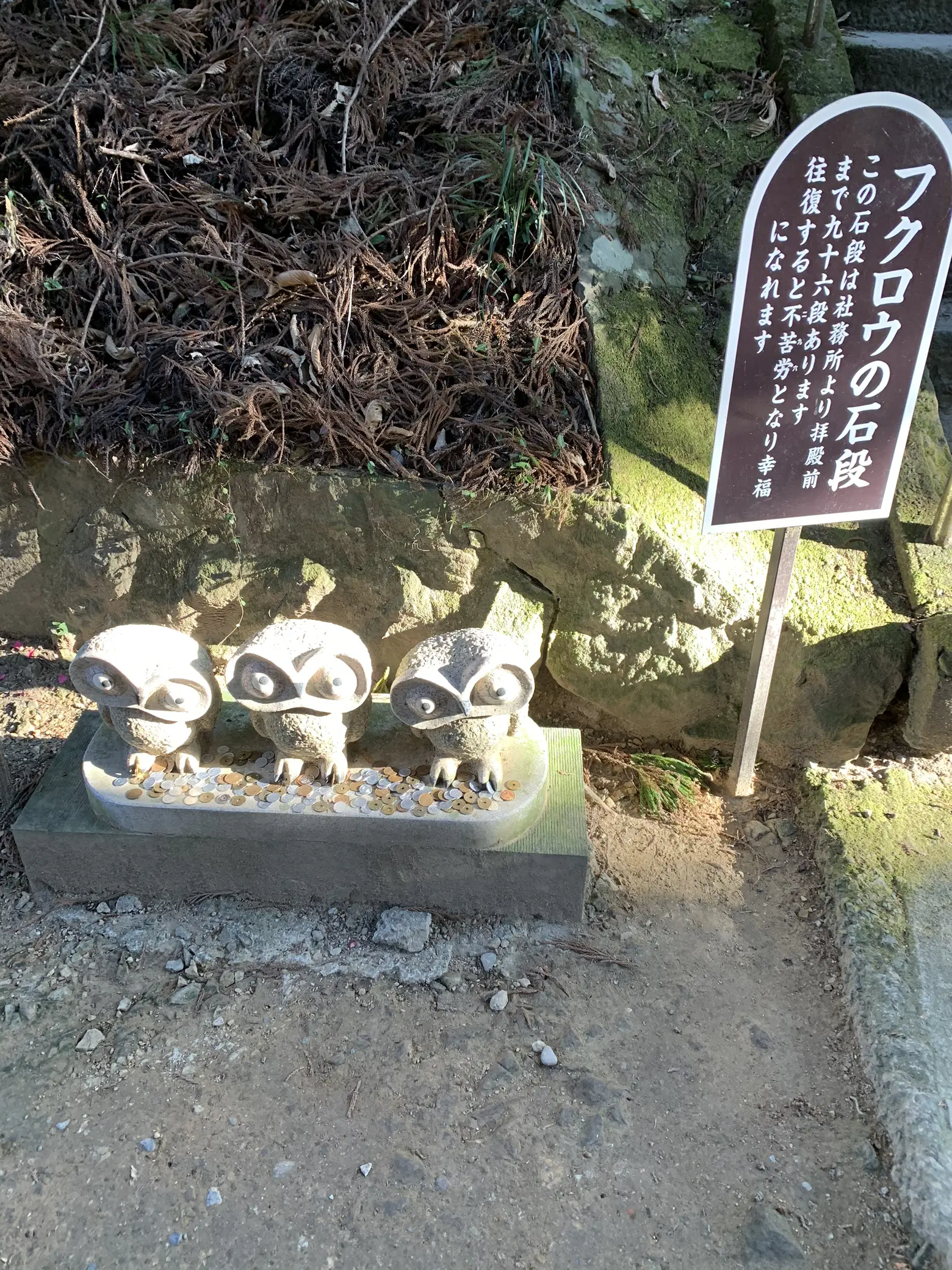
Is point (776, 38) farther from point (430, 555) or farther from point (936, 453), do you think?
point (430, 555)

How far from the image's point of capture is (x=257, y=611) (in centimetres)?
306

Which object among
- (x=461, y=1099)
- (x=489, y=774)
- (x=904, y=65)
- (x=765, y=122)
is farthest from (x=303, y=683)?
(x=904, y=65)

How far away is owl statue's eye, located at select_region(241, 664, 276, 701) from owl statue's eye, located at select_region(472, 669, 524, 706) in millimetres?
547

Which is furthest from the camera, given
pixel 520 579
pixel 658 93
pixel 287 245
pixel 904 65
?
pixel 904 65

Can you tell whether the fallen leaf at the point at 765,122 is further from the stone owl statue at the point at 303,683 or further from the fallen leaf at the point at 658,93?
the stone owl statue at the point at 303,683

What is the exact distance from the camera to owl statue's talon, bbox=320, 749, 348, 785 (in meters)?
2.36

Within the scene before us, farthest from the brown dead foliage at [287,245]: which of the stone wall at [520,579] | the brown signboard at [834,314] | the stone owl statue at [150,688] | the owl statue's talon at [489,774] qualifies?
the owl statue's talon at [489,774]

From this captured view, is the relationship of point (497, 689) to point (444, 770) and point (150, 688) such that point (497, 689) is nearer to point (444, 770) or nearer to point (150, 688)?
point (444, 770)

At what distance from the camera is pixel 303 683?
83.9 inches

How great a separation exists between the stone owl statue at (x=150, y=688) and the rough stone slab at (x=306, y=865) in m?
0.28

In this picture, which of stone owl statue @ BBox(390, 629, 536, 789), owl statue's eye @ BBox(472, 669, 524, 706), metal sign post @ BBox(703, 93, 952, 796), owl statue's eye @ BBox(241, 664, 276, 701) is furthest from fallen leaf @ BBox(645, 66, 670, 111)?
owl statue's eye @ BBox(241, 664, 276, 701)

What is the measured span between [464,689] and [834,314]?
4.52ft

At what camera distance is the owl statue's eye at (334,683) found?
2154mm

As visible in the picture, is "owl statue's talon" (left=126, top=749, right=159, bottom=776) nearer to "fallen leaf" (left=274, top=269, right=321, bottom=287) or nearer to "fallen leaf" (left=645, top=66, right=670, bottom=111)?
"fallen leaf" (left=274, top=269, right=321, bottom=287)
